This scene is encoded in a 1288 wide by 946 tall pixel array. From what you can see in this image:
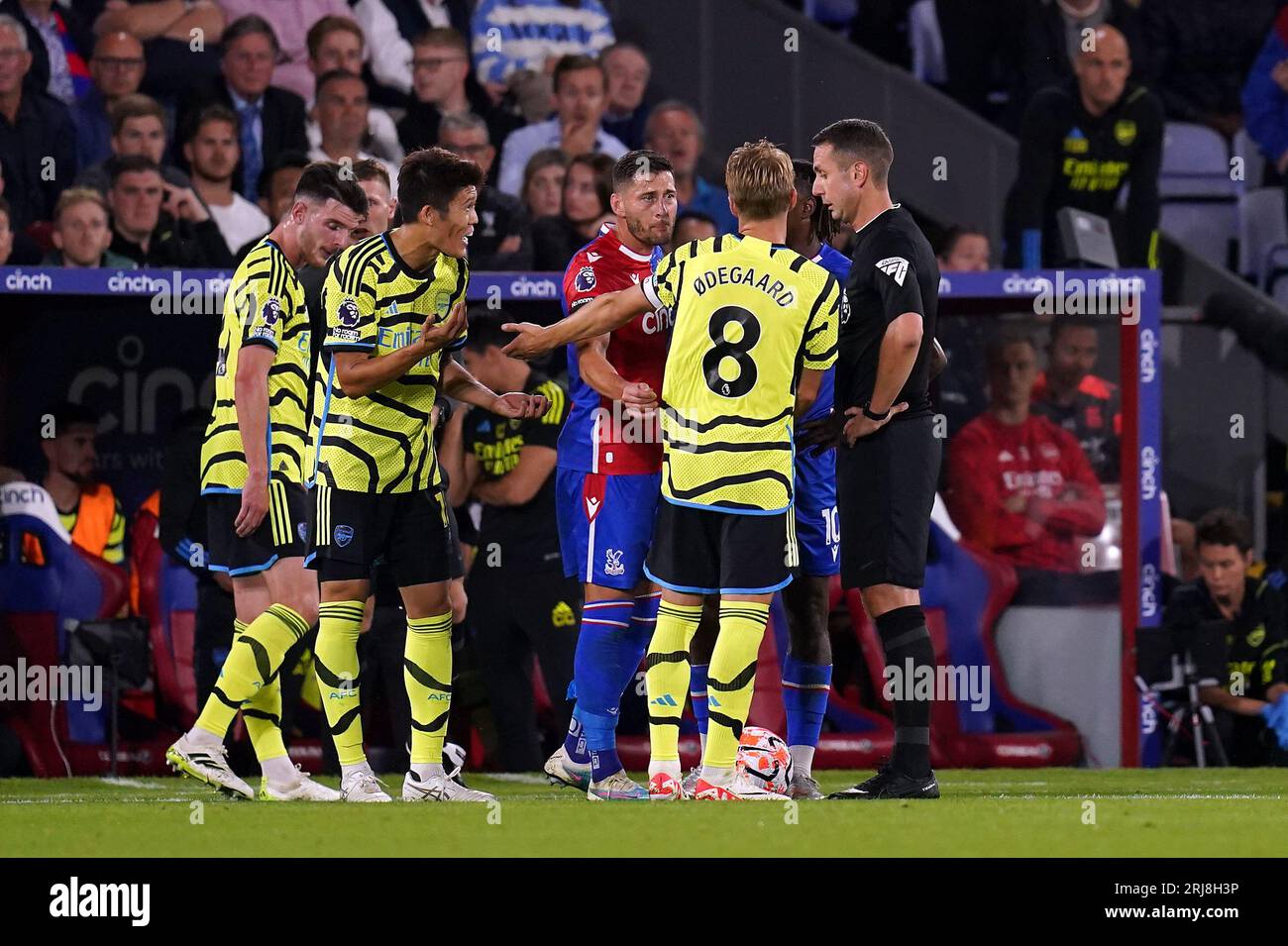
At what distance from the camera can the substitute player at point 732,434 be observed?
6.41 meters

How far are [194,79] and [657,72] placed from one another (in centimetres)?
260

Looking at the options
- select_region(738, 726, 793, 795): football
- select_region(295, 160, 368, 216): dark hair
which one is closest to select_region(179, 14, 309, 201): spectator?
select_region(295, 160, 368, 216): dark hair

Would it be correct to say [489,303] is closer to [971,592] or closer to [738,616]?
[971,592]

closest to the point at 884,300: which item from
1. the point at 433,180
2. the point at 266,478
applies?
the point at 433,180

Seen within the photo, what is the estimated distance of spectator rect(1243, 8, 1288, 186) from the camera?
13031mm

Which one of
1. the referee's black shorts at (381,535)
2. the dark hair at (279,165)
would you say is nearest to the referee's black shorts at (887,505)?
the referee's black shorts at (381,535)

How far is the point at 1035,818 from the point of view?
5.92 metres

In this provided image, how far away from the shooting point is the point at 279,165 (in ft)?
34.4

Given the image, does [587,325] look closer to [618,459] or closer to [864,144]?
[618,459]

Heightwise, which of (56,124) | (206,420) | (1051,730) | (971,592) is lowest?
(1051,730)

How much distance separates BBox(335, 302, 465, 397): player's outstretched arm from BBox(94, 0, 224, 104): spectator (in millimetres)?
5111

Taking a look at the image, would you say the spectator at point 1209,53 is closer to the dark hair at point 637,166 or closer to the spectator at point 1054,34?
the spectator at point 1054,34

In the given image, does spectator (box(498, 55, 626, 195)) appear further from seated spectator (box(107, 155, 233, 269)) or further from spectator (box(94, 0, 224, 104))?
seated spectator (box(107, 155, 233, 269))

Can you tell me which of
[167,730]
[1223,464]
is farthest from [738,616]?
[1223,464]
